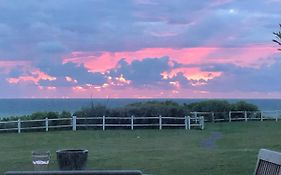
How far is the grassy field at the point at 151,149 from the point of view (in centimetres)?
1722

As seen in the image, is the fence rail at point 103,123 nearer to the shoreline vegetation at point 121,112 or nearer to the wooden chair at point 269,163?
the shoreline vegetation at point 121,112

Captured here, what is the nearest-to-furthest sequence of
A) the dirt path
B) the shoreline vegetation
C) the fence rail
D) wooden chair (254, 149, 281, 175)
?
wooden chair (254, 149, 281, 175)
the dirt path
the fence rail
the shoreline vegetation

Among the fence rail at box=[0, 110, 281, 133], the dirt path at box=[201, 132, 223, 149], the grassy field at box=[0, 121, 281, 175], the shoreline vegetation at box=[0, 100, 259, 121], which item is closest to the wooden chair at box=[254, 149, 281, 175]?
the grassy field at box=[0, 121, 281, 175]

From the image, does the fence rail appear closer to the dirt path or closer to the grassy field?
the grassy field

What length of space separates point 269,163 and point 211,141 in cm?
2222

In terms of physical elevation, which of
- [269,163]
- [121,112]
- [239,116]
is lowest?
[269,163]

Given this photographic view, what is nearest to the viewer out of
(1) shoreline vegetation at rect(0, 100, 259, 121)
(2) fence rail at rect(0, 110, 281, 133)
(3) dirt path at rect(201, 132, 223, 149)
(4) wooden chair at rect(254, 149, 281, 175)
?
(4) wooden chair at rect(254, 149, 281, 175)

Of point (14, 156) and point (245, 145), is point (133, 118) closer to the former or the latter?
point (245, 145)

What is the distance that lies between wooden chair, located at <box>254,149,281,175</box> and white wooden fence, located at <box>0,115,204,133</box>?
29.1 meters

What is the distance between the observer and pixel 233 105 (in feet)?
167

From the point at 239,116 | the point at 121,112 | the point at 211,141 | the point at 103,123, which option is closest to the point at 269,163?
the point at 211,141

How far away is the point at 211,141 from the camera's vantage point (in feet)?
95.8

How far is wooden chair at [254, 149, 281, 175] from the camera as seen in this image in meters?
6.86

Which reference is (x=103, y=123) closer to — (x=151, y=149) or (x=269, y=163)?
(x=151, y=149)
